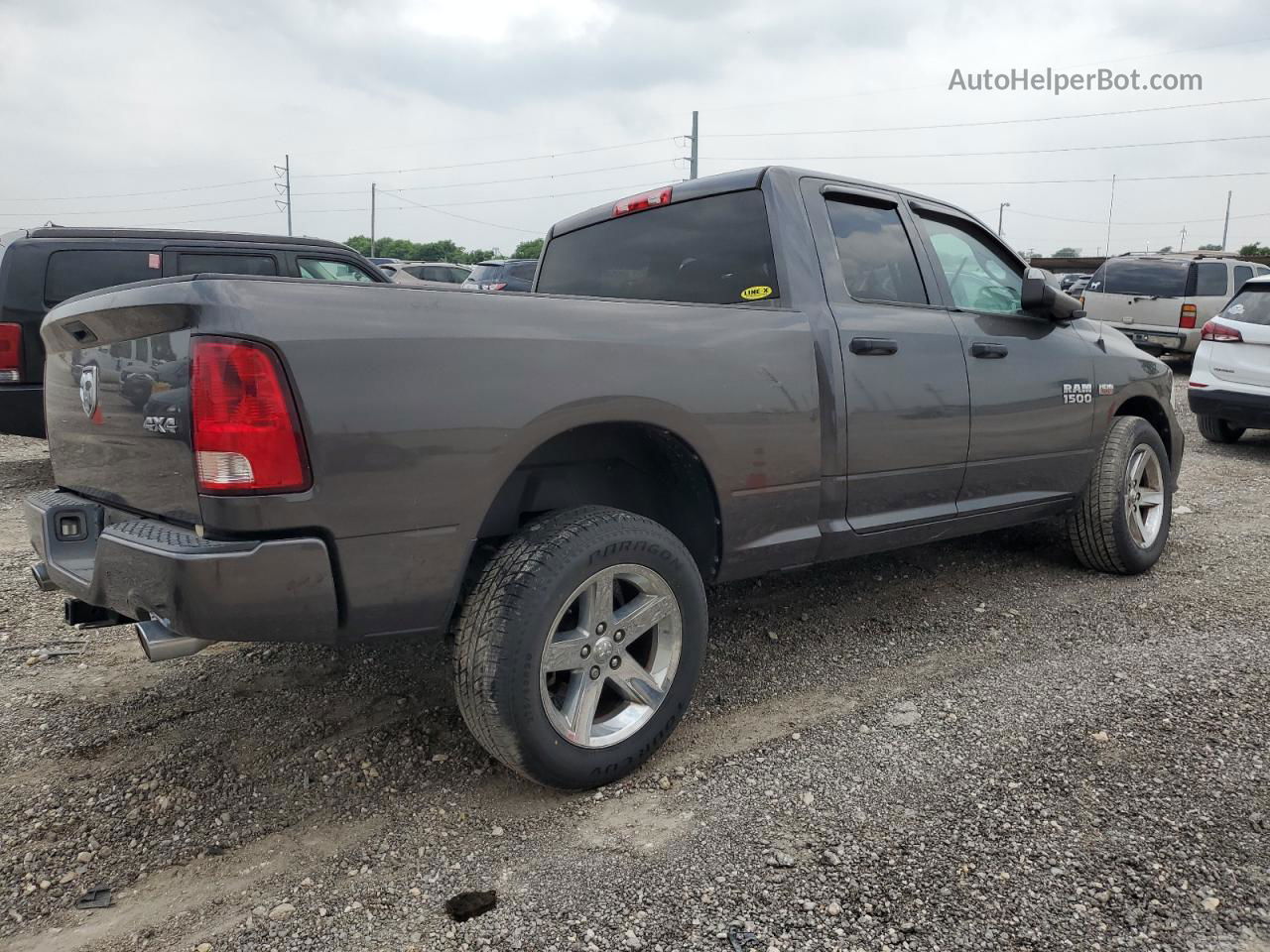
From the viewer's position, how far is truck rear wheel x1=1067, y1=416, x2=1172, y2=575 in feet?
14.3

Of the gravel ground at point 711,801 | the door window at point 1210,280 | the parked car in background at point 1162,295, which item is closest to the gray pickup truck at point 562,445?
the gravel ground at point 711,801

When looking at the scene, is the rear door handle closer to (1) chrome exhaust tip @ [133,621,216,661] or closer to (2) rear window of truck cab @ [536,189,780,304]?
(2) rear window of truck cab @ [536,189,780,304]

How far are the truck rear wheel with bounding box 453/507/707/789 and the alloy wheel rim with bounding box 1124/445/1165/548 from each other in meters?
2.88

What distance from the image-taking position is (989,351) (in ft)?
12.3

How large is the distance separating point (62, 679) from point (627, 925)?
2467 mm

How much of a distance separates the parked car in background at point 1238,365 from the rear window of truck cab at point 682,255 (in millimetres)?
6904

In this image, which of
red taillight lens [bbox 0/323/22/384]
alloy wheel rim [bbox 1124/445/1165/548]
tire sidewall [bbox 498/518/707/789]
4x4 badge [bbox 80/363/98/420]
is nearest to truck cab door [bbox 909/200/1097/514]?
alloy wheel rim [bbox 1124/445/1165/548]

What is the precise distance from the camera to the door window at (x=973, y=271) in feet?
12.7

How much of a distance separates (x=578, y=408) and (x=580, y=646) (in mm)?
641

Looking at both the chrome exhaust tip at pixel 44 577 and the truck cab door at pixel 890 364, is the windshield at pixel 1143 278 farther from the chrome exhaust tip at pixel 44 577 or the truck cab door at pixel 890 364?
the chrome exhaust tip at pixel 44 577

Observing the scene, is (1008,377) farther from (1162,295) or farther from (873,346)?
(1162,295)

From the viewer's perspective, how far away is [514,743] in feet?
7.57

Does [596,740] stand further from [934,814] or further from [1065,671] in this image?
[1065,671]

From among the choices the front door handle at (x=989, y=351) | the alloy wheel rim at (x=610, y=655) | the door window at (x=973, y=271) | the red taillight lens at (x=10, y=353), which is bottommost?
the alloy wheel rim at (x=610, y=655)
